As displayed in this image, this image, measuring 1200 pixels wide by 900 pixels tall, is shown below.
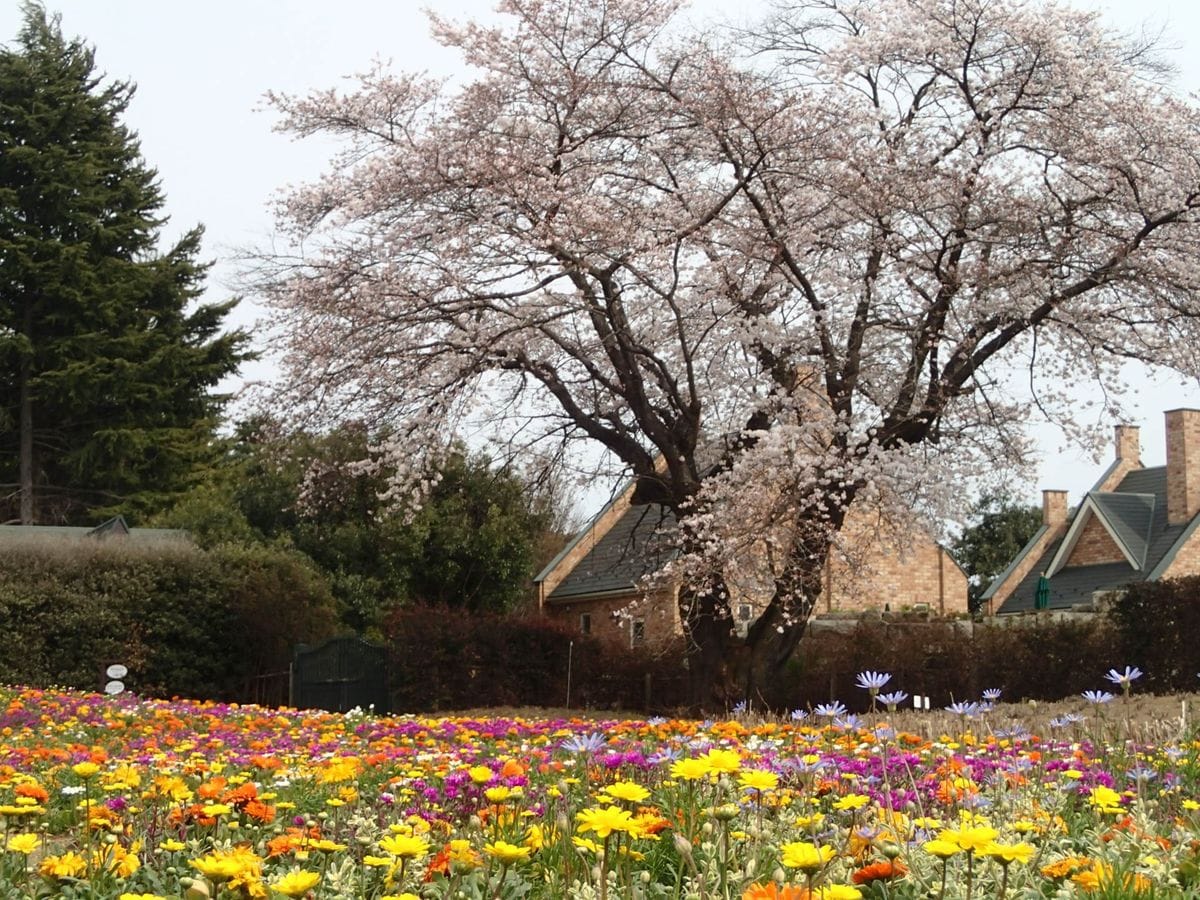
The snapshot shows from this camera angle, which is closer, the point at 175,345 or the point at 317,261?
the point at 317,261

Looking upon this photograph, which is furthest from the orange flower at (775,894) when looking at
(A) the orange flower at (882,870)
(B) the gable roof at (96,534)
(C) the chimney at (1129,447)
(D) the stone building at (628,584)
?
(C) the chimney at (1129,447)

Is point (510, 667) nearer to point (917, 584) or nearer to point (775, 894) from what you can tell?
point (917, 584)

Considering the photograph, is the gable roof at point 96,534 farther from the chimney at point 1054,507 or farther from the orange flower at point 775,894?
the chimney at point 1054,507

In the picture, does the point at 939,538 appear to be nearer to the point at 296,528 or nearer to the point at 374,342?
the point at 374,342

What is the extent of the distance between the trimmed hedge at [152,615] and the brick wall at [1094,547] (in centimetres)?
1768

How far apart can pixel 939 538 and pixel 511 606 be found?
13493 millimetres

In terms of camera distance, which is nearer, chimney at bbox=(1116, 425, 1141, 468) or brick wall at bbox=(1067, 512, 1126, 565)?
brick wall at bbox=(1067, 512, 1126, 565)

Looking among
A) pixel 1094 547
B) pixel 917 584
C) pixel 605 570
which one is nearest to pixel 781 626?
pixel 917 584

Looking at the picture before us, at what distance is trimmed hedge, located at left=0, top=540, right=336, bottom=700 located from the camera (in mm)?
18031

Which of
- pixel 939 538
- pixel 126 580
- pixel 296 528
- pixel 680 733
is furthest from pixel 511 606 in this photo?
pixel 680 733

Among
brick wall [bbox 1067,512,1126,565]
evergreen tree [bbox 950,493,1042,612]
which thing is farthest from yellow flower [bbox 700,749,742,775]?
evergreen tree [bbox 950,493,1042,612]

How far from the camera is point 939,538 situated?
15.6 m

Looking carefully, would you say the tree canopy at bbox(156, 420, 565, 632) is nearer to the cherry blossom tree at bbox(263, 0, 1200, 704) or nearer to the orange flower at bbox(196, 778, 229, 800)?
the cherry blossom tree at bbox(263, 0, 1200, 704)

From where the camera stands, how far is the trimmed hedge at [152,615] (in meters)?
18.0
